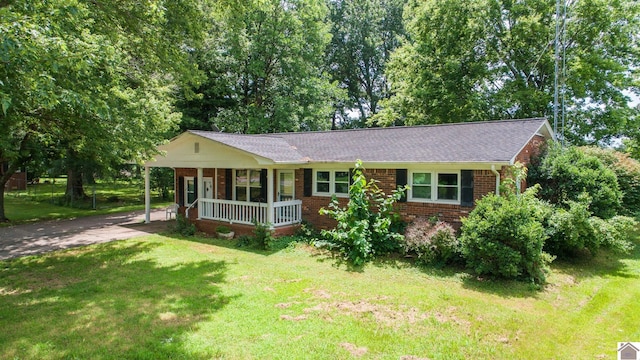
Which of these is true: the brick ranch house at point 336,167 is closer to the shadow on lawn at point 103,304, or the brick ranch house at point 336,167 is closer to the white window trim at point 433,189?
the white window trim at point 433,189

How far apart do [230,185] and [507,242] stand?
1120cm

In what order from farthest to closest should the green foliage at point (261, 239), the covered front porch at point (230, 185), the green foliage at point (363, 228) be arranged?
the covered front porch at point (230, 185)
the green foliage at point (261, 239)
the green foliage at point (363, 228)

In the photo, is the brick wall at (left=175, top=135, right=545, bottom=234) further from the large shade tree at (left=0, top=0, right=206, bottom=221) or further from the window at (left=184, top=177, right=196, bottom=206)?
the large shade tree at (left=0, top=0, right=206, bottom=221)

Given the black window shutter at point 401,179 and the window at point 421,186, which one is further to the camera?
the black window shutter at point 401,179

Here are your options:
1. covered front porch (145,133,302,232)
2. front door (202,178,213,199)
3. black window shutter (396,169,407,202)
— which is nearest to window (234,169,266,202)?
covered front porch (145,133,302,232)

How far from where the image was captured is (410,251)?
35.9 feet

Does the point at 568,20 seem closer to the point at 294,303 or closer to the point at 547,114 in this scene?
the point at 547,114

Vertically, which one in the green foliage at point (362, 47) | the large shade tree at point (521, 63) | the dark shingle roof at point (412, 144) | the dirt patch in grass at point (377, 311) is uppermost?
the green foliage at point (362, 47)

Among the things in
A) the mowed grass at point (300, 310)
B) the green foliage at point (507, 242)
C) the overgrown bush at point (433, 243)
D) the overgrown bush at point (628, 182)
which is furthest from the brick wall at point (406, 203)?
the overgrown bush at point (628, 182)

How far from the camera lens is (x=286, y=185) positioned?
15055 millimetres

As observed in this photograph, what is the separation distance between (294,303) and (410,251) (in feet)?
16.1

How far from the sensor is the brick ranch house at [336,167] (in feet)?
36.6

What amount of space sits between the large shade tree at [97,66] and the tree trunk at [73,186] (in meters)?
13.1

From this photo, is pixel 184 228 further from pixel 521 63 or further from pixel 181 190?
pixel 521 63
